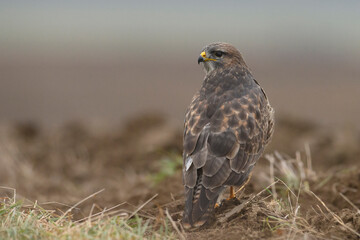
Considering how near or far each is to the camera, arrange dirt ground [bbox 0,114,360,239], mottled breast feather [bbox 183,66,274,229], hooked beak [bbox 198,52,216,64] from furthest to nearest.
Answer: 1. hooked beak [bbox 198,52,216,64]
2. mottled breast feather [bbox 183,66,274,229]
3. dirt ground [bbox 0,114,360,239]

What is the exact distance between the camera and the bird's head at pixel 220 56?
6992 millimetres

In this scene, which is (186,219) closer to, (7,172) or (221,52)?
(221,52)

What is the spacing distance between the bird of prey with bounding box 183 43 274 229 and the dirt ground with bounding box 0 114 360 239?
0.24 meters

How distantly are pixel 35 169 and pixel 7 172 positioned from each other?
2.53ft

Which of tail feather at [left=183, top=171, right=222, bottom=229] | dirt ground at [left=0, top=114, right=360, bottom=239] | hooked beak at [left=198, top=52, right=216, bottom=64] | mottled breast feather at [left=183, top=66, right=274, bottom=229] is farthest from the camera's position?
hooked beak at [left=198, top=52, right=216, bottom=64]

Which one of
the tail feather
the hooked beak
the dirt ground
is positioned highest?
the hooked beak

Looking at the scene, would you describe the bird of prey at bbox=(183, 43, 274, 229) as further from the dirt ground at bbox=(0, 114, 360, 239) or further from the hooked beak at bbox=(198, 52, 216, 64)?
the dirt ground at bbox=(0, 114, 360, 239)

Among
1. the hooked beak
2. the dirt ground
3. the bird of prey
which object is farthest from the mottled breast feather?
the dirt ground

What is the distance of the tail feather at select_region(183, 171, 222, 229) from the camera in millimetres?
5559

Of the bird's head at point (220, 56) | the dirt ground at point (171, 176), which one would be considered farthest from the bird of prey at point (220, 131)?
the dirt ground at point (171, 176)

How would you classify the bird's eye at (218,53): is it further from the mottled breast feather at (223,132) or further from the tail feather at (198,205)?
the tail feather at (198,205)

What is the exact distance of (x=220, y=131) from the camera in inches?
240

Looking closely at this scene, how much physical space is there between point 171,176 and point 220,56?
207cm

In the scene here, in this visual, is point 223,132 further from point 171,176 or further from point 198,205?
point 171,176
